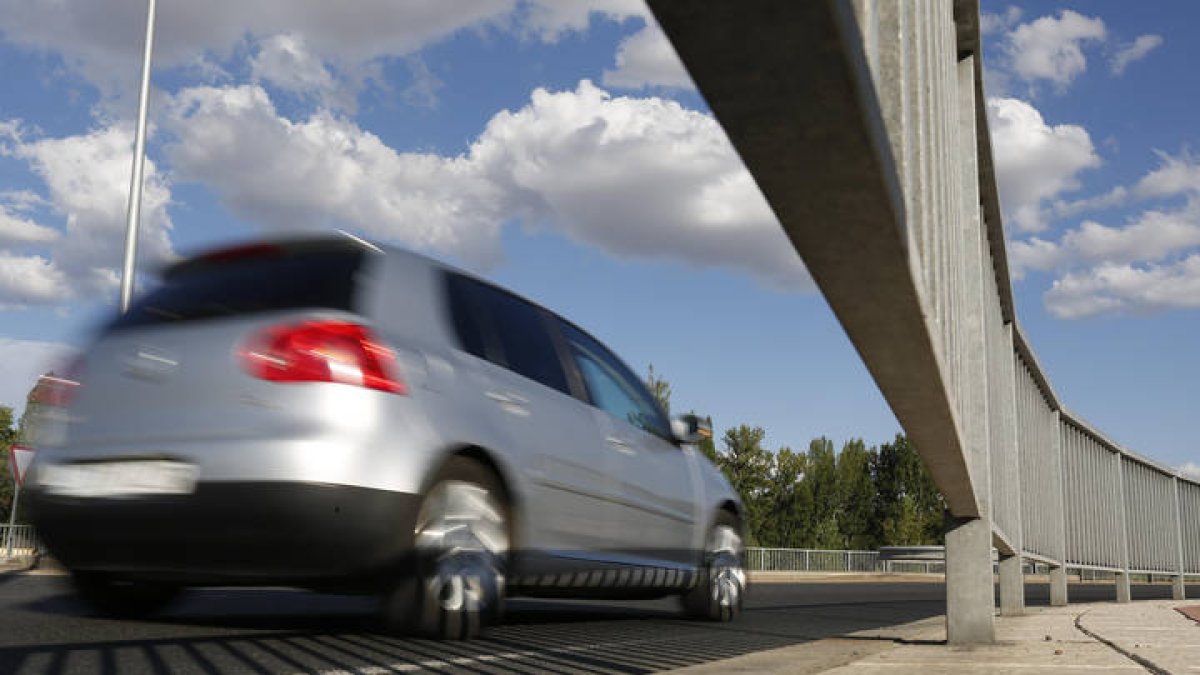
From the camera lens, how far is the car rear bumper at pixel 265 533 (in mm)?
3342

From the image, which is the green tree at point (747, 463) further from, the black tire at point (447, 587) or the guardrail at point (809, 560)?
the black tire at point (447, 587)

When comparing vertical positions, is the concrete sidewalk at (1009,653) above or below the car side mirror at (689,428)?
below

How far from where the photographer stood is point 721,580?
683cm

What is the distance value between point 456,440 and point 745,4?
2517 mm

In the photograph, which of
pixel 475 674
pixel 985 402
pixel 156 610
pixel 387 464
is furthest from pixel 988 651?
pixel 156 610

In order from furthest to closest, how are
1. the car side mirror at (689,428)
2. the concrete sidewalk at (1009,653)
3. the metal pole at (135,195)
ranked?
the metal pole at (135,195), the car side mirror at (689,428), the concrete sidewalk at (1009,653)

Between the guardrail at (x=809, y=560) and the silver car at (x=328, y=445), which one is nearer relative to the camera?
the silver car at (x=328, y=445)

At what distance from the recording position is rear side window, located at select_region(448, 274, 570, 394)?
4.24m

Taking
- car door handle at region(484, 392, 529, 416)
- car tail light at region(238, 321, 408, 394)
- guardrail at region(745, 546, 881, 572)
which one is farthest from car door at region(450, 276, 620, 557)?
guardrail at region(745, 546, 881, 572)

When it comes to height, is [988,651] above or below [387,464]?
below

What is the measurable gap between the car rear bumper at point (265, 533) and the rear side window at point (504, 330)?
90cm

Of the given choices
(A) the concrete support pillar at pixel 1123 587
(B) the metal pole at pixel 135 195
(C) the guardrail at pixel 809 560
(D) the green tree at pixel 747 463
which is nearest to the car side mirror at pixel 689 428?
(A) the concrete support pillar at pixel 1123 587

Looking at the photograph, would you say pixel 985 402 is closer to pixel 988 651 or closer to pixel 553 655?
pixel 988 651

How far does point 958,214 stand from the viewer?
6.03 metres
